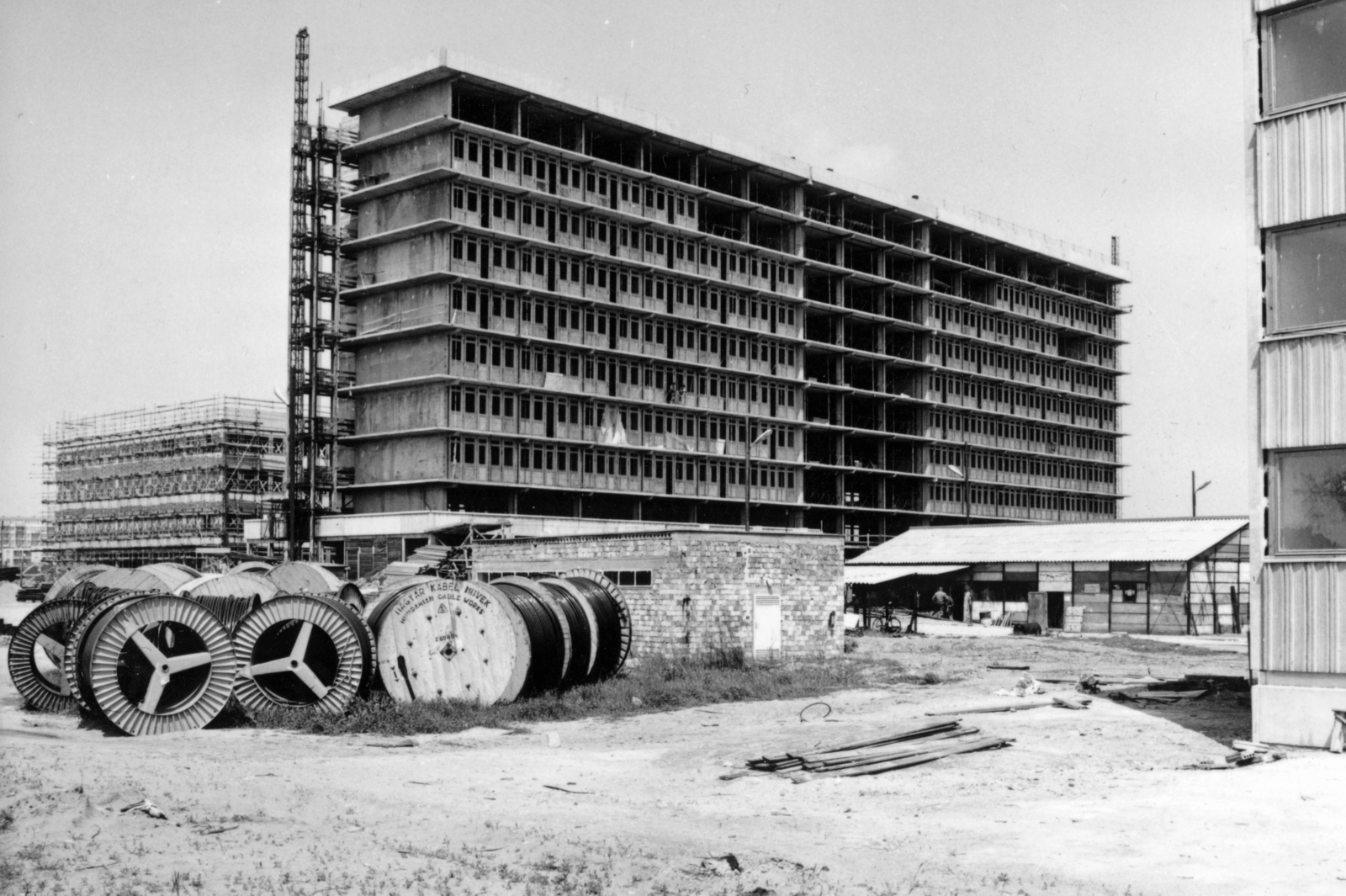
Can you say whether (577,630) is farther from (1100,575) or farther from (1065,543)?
(1065,543)

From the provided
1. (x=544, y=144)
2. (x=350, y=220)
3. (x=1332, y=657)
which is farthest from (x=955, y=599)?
(x=1332, y=657)

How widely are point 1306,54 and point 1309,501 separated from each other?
6.16 metres

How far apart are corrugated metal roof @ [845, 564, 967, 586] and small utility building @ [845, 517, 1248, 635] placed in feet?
0.17

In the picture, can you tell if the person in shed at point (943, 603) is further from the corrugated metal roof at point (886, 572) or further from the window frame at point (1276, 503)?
the window frame at point (1276, 503)

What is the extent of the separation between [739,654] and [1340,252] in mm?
→ 16704

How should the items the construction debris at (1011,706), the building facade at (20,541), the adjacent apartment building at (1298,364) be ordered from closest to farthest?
the adjacent apartment building at (1298,364) → the construction debris at (1011,706) → the building facade at (20,541)

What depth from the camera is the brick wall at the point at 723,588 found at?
1307 inches

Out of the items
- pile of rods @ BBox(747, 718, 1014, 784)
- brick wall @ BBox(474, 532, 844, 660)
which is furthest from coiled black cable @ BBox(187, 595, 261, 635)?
pile of rods @ BBox(747, 718, 1014, 784)

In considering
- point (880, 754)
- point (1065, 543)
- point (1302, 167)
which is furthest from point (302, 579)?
point (1065, 543)

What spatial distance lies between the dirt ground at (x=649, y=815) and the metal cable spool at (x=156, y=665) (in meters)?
0.52

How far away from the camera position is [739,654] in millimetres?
31844

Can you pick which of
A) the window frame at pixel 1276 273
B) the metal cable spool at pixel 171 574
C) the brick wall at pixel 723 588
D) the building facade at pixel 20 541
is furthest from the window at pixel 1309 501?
the building facade at pixel 20 541

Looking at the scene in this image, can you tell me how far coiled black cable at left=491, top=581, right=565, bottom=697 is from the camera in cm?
2320

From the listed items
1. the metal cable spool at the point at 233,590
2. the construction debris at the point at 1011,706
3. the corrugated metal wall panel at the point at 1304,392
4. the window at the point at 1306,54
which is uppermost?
the window at the point at 1306,54
